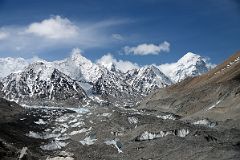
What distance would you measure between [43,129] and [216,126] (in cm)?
7789

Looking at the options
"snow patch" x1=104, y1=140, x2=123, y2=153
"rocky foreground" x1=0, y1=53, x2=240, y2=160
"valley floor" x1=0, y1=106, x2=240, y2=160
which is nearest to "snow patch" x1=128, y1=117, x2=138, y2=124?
"rocky foreground" x1=0, y1=53, x2=240, y2=160

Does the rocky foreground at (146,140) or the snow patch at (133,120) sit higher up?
the snow patch at (133,120)

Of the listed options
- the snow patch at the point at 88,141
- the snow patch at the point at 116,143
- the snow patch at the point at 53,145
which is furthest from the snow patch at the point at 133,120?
the snow patch at the point at 116,143

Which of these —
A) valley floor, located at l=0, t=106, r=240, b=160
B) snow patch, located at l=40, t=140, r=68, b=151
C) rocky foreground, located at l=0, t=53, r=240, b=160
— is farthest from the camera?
snow patch, located at l=40, t=140, r=68, b=151

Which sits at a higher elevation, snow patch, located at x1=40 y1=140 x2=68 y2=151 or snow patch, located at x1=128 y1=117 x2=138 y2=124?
snow patch, located at x1=128 y1=117 x2=138 y2=124

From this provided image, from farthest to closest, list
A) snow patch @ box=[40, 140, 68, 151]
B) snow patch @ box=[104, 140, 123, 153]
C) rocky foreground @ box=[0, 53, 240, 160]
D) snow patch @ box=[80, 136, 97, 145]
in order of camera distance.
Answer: snow patch @ box=[80, 136, 97, 145] → snow patch @ box=[40, 140, 68, 151] → snow patch @ box=[104, 140, 123, 153] → rocky foreground @ box=[0, 53, 240, 160]

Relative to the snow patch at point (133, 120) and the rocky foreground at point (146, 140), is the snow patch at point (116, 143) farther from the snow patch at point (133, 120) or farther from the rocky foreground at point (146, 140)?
the snow patch at point (133, 120)

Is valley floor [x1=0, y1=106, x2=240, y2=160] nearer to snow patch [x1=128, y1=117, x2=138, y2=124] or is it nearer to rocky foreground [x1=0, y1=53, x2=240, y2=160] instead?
rocky foreground [x1=0, y1=53, x2=240, y2=160]

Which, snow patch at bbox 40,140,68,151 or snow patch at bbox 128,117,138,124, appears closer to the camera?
snow patch at bbox 40,140,68,151

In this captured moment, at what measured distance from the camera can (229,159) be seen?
75.9 m

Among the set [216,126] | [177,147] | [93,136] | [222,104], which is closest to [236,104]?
[222,104]

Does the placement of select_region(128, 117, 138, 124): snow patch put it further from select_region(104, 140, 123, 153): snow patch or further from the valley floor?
select_region(104, 140, 123, 153): snow patch

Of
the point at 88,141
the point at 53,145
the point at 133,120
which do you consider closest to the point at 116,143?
the point at 88,141

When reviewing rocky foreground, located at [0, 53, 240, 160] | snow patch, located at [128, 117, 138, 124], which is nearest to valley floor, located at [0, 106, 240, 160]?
rocky foreground, located at [0, 53, 240, 160]
